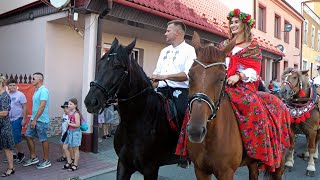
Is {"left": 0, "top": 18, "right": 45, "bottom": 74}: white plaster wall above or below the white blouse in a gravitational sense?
above

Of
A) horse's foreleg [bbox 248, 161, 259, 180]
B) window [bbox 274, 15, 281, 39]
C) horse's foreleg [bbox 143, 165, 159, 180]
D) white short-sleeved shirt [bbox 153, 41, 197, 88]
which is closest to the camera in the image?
horse's foreleg [bbox 143, 165, 159, 180]

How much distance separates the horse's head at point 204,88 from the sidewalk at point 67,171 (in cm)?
407

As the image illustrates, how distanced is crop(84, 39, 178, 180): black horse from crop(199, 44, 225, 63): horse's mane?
0.96m

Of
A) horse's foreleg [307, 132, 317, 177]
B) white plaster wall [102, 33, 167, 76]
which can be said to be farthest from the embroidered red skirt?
white plaster wall [102, 33, 167, 76]

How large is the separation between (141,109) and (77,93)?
253 inches

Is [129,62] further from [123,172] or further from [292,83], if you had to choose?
[292,83]

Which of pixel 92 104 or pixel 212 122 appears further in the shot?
pixel 92 104

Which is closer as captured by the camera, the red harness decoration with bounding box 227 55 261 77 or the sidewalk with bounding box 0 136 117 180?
the red harness decoration with bounding box 227 55 261 77

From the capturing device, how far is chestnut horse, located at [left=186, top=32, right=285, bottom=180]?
99.0 inches

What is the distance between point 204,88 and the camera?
8.52 feet

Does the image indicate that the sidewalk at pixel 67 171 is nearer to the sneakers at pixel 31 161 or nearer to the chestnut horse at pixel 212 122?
the sneakers at pixel 31 161

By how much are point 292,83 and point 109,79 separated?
4894mm

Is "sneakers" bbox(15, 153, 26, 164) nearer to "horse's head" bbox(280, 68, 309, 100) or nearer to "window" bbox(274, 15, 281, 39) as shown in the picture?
"horse's head" bbox(280, 68, 309, 100)

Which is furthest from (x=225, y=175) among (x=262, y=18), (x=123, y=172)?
(x=262, y=18)
